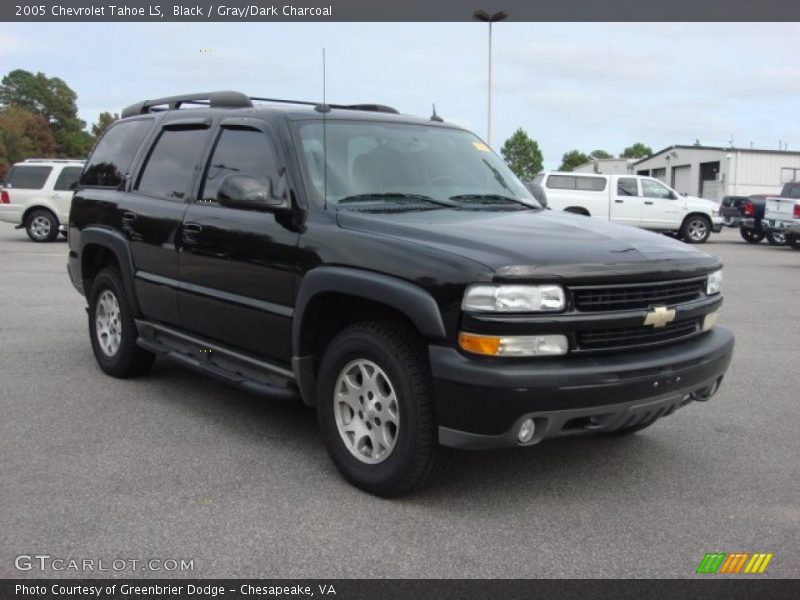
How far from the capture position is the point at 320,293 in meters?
3.91

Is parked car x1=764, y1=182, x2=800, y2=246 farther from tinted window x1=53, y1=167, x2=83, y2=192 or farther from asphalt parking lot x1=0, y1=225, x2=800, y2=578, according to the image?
tinted window x1=53, y1=167, x2=83, y2=192

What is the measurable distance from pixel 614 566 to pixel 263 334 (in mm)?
2207

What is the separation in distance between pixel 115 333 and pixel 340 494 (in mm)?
2918

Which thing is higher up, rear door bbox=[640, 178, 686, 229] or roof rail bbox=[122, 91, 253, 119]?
roof rail bbox=[122, 91, 253, 119]

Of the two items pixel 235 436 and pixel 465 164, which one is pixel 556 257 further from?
pixel 235 436

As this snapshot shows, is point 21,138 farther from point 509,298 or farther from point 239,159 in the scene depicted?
point 509,298

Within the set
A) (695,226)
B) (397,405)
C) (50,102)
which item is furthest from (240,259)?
(50,102)

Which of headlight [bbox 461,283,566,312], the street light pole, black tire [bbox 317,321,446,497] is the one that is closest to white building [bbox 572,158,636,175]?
the street light pole

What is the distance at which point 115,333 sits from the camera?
596cm

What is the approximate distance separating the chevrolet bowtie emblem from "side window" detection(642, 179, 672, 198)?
19.0 m

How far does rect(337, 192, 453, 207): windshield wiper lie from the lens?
4233mm

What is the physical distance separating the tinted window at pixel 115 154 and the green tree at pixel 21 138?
74.2 m
